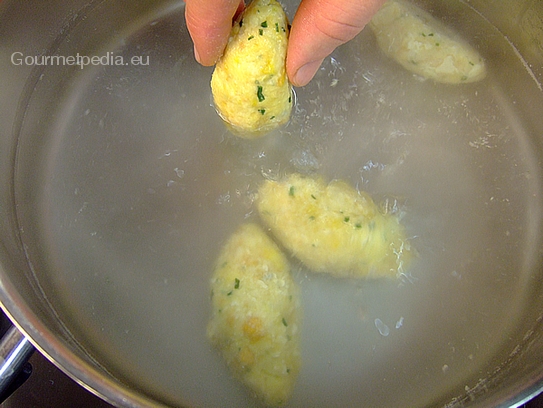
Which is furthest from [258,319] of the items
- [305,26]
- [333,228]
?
[305,26]

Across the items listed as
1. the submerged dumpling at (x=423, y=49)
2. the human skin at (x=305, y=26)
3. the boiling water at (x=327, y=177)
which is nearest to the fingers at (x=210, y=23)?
the human skin at (x=305, y=26)

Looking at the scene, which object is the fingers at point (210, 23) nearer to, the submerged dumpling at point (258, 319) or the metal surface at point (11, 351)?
the submerged dumpling at point (258, 319)

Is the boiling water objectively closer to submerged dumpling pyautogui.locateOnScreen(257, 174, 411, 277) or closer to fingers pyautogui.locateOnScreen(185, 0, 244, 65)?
submerged dumpling pyautogui.locateOnScreen(257, 174, 411, 277)

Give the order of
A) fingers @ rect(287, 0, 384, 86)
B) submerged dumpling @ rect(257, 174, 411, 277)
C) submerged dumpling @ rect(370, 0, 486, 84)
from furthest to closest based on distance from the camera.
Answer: submerged dumpling @ rect(370, 0, 486, 84), submerged dumpling @ rect(257, 174, 411, 277), fingers @ rect(287, 0, 384, 86)

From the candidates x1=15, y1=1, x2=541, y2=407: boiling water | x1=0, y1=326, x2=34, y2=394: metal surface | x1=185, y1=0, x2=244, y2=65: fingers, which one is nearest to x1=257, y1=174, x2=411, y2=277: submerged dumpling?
x1=15, y1=1, x2=541, y2=407: boiling water

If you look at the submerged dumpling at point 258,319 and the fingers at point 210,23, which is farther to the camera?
the submerged dumpling at point 258,319

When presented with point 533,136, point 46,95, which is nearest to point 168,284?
point 46,95
